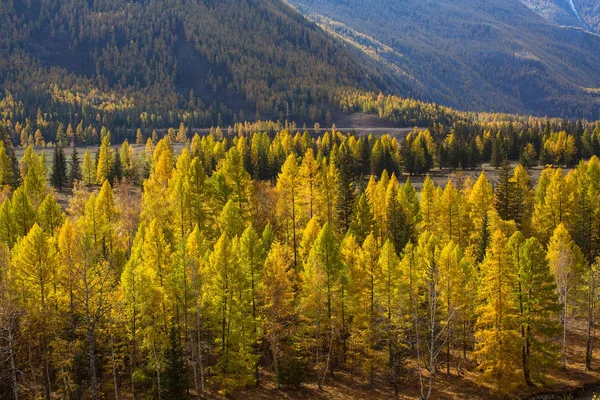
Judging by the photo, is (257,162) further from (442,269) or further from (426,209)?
(442,269)

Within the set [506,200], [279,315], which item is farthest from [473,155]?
[279,315]

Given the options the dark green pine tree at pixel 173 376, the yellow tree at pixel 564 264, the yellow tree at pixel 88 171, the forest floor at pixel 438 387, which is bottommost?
the forest floor at pixel 438 387

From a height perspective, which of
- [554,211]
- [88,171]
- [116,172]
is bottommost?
[554,211]

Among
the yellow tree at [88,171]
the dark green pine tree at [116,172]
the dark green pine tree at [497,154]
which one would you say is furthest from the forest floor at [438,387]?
the dark green pine tree at [497,154]

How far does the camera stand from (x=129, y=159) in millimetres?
138750

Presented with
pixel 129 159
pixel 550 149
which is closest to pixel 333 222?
pixel 129 159

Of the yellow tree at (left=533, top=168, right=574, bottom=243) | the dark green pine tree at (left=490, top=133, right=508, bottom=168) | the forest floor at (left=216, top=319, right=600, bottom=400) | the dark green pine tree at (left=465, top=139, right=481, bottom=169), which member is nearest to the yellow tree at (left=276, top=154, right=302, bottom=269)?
the forest floor at (left=216, top=319, right=600, bottom=400)

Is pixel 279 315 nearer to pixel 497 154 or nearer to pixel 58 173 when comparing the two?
pixel 58 173

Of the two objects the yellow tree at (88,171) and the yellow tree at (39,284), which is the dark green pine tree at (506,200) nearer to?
the yellow tree at (39,284)

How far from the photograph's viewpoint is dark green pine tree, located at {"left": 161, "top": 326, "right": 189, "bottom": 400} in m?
45.5

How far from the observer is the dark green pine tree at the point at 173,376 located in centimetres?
4553

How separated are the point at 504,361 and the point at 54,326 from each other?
36.7m

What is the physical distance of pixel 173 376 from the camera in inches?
1802

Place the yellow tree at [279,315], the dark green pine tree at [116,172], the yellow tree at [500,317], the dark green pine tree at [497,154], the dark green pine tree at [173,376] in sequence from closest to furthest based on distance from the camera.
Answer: the dark green pine tree at [173,376]
the yellow tree at [500,317]
the yellow tree at [279,315]
the dark green pine tree at [116,172]
the dark green pine tree at [497,154]
